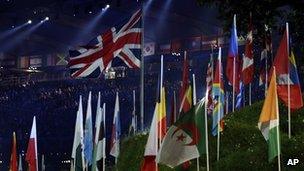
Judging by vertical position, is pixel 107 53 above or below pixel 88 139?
above

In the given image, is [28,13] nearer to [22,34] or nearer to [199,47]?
[22,34]

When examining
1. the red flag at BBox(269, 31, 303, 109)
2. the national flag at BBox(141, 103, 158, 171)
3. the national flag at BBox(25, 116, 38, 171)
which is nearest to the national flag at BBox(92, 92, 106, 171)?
the national flag at BBox(141, 103, 158, 171)

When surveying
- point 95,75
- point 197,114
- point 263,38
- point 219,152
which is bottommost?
point 219,152

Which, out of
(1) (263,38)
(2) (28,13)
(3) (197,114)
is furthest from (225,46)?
(3) (197,114)

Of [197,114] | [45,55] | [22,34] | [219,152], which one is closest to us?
[197,114]

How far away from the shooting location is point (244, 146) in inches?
553

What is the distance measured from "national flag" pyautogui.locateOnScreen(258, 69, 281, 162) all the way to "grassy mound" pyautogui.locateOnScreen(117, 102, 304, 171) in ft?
4.94

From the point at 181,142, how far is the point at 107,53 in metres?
7.11

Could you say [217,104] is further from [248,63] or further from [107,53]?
[107,53]

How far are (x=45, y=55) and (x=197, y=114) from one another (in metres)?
39.3

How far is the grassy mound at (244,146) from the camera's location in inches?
487

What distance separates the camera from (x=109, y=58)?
16.6 meters

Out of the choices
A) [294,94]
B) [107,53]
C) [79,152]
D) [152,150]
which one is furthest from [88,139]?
[152,150]

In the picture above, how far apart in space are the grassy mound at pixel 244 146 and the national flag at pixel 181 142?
2538 millimetres
